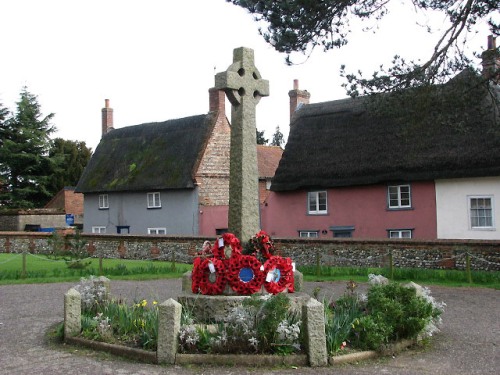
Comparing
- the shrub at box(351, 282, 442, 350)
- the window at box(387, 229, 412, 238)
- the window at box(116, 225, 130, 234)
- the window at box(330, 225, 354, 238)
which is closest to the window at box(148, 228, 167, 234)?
the window at box(116, 225, 130, 234)

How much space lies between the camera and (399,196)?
28953 millimetres

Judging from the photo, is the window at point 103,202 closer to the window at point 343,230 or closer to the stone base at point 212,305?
the window at point 343,230

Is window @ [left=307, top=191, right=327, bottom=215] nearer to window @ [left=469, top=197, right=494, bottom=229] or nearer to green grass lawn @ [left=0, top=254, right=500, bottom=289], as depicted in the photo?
window @ [left=469, top=197, right=494, bottom=229]

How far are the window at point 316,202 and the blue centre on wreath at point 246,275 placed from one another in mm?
21872

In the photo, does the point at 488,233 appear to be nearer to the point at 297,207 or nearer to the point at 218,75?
the point at 297,207

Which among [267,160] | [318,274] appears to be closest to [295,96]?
[267,160]

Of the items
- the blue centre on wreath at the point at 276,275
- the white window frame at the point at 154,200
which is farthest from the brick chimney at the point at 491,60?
the white window frame at the point at 154,200

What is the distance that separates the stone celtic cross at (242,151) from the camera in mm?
10438

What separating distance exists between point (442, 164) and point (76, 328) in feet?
70.1

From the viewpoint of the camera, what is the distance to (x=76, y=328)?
31.1 ft

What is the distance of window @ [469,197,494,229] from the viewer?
86.1ft

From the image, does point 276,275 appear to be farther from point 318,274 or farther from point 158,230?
point 158,230

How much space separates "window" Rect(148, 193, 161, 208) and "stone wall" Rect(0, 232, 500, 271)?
284 inches

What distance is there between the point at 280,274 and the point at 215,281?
113cm
